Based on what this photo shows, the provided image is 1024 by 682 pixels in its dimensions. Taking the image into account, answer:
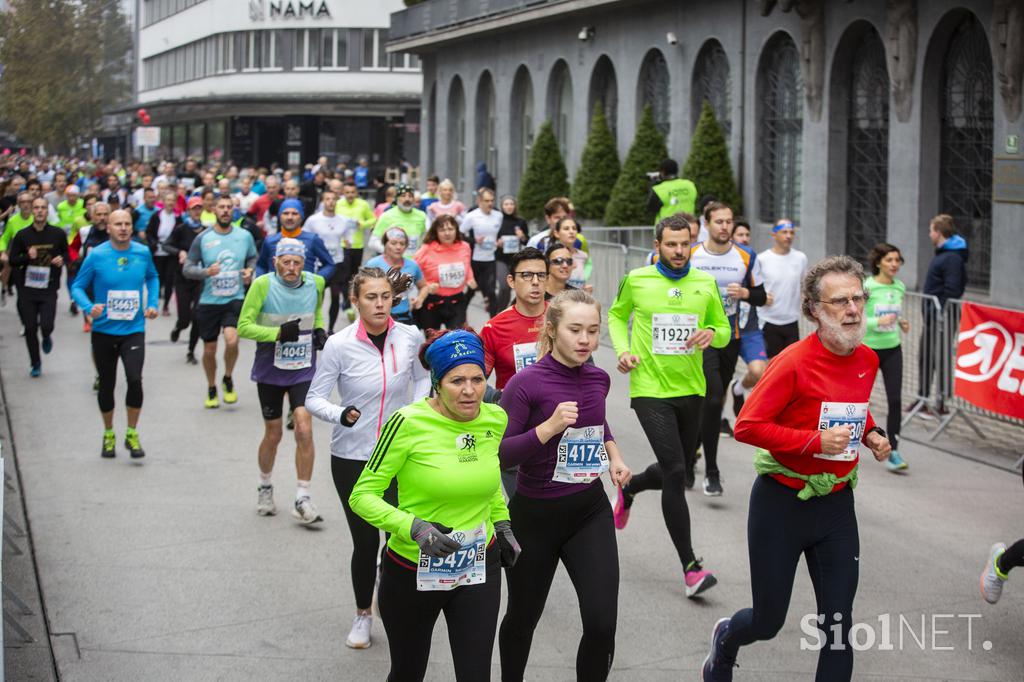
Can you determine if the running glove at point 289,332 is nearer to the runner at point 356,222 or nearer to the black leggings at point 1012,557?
the black leggings at point 1012,557

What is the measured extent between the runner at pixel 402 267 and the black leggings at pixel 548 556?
16.3 ft

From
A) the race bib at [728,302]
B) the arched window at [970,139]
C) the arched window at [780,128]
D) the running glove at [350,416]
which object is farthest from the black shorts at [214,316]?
the arched window at [780,128]

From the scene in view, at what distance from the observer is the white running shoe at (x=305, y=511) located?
961 centimetres

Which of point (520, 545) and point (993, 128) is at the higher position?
point (993, 128)

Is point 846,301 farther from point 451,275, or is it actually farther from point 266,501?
point 451,275

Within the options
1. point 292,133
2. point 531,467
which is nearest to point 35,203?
point 531,467

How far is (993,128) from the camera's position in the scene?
2044 centimetres

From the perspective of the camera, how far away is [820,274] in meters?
5.94

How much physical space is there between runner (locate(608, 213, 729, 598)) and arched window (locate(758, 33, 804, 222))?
17.5 meters

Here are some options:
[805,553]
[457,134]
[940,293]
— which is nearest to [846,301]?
[805,553]

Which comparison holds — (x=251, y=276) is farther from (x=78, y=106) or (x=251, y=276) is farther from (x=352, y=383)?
(x=78, y=106)

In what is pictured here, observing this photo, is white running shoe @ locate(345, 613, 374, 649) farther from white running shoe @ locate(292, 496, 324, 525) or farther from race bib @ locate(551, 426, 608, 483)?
white running shoe @ locate(292, 496, 324, 525)

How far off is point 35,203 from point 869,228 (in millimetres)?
13472

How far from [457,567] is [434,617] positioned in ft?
0.83
